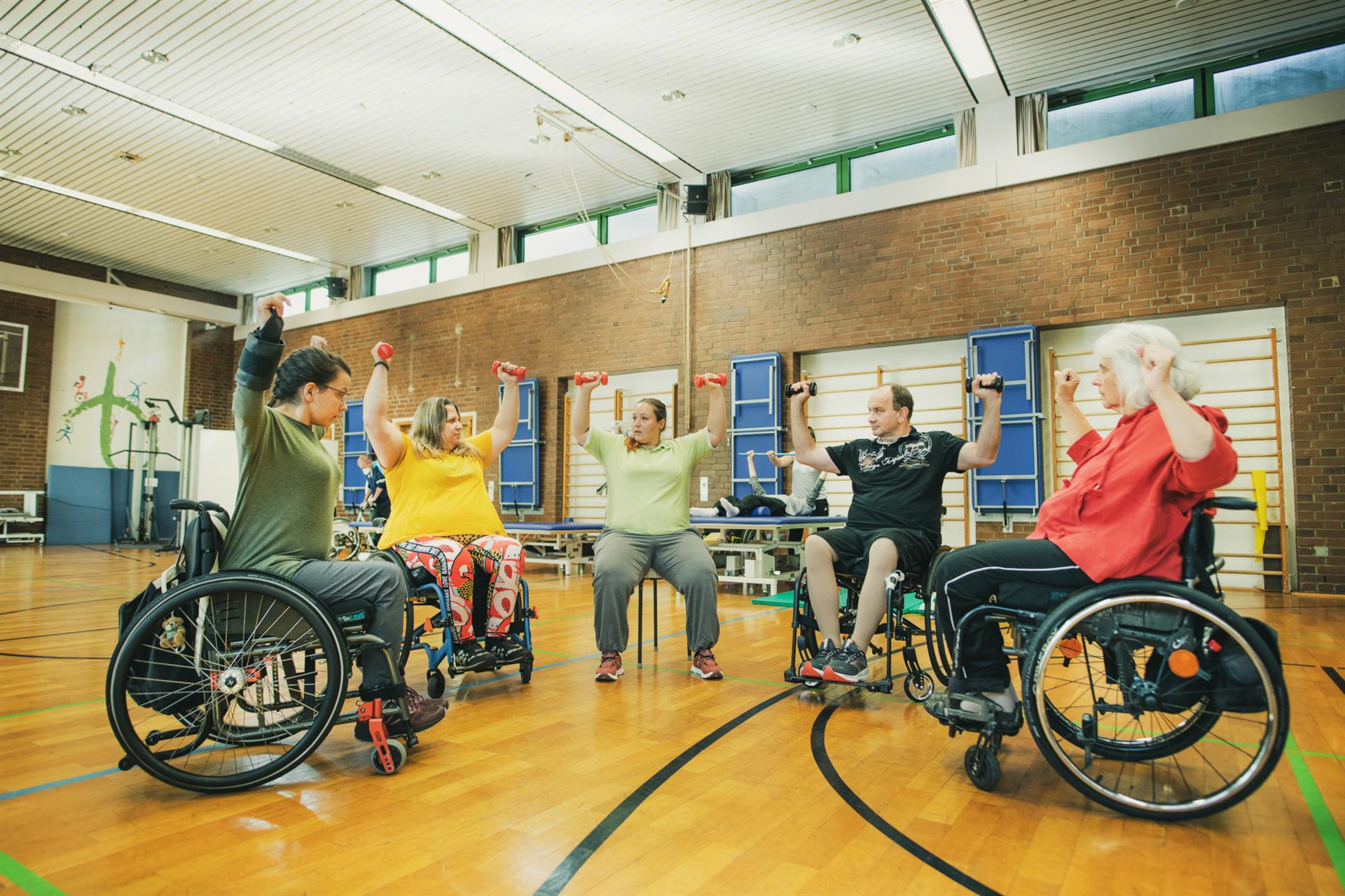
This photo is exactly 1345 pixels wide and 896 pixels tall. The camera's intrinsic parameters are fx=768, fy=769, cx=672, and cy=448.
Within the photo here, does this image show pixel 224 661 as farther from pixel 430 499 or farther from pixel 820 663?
pixel 820 663

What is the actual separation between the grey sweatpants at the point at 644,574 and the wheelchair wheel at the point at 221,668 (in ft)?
3.79

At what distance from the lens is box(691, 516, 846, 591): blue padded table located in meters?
5.17

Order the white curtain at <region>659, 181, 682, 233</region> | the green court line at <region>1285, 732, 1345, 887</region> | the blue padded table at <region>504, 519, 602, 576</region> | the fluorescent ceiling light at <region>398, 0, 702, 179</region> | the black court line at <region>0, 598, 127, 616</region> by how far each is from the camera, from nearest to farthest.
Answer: the green court line at <region>1285, 732, 1345, 887</region> → the black court line at <region>0, 598, 127, 616</region> → the fluorescent ceiling light at <region>398, 0, 702, 179</region> → the blue padded table at <region>504, 519, 602, 576</region> → the white curtain at <region>659, 181, 682, 233</region>

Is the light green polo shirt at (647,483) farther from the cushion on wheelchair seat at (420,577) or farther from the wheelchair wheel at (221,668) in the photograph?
the wheelchair wheel at (221,668)

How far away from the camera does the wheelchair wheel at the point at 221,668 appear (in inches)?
61.3

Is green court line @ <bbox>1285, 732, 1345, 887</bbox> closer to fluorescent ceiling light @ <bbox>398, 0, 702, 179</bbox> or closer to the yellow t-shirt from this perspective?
the yellow t-shirt

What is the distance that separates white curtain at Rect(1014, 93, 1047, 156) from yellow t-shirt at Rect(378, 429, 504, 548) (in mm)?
5784

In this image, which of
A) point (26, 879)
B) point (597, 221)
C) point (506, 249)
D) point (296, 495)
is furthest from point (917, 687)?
point (506, 249)

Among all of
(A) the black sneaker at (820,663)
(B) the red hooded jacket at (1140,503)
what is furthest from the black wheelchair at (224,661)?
(B) the red hooded jacket at (1140,503)

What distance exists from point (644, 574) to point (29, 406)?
11.8 meters

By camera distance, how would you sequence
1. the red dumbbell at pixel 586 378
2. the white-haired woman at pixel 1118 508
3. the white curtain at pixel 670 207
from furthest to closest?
the white curtain at pixel 670 207
the red dumbbell at pixel 586 378
the white-haired woman at pixel 1118 508

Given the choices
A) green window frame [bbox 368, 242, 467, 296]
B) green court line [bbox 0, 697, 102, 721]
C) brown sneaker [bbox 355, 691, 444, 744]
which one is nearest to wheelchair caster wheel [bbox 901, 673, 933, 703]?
brown sneaker [bbox 355, 691, 444, 744]

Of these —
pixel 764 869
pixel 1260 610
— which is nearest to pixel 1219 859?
pixel 764 869

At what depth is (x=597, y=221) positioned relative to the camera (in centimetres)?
909
